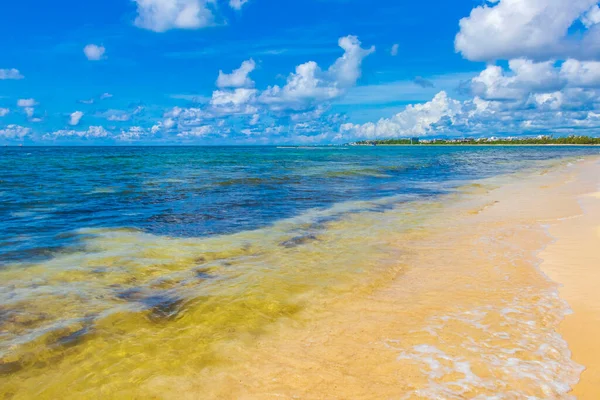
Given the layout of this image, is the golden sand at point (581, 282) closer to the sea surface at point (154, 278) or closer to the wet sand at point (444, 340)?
the wet sand at point (444, 340)

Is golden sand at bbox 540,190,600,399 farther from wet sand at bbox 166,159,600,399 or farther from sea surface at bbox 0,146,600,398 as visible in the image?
sea surface at bbox 0,146,600,398

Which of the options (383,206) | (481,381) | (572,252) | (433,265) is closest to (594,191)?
(383,206)

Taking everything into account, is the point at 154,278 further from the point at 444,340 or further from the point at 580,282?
the point at 580,282

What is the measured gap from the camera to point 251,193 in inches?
965

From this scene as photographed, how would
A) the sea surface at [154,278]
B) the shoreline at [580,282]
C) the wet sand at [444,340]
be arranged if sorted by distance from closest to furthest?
the wet sand at [444,340]
the shoreline at [580,282]
the sea surface at [154,278]

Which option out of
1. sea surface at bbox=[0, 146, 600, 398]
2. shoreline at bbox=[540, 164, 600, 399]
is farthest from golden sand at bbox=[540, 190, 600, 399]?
sea surface at bbox=[0, 146, 600, 398]

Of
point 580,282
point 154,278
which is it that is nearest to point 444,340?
point 580,282

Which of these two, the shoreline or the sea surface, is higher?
the sea surface

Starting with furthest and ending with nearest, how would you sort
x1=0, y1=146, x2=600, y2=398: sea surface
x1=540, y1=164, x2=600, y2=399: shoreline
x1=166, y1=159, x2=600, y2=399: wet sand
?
x1=0, y1=146, x2=600, y2=398: sea surface → x1=540, y1=164, x2=600, y2=399: shoreline → x1=166, y1=159, x2=600, y2=399: wet sand

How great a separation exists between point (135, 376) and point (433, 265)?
22.8ft

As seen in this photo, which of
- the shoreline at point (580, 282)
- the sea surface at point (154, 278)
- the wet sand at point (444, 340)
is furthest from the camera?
the sea surface at point (154, 278)

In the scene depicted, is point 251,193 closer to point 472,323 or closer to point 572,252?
point 572,252

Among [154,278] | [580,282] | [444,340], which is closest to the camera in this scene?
[444,340]

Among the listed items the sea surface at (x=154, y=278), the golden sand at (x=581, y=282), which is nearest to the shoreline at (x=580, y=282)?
the golden sand at (x=581, y=282)
